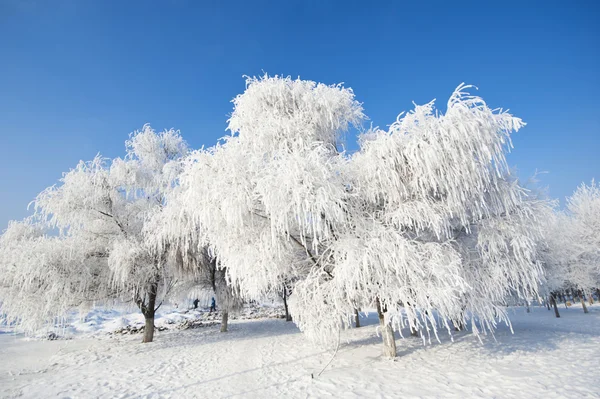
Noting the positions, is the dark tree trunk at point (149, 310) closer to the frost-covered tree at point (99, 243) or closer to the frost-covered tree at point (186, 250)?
the frost-covered tree at point (99, 243)

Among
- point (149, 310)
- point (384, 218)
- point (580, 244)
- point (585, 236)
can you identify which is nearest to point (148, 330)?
point (149, 310)

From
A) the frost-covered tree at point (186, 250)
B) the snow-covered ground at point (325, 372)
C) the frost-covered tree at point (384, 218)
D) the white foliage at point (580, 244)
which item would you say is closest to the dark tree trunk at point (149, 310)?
the frost-covered tree at point (186, 250)

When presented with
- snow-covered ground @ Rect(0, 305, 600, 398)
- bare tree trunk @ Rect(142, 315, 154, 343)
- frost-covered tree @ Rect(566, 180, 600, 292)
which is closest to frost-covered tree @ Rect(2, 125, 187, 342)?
bare tree trunk @ Rect(142, 315, 154, 343)

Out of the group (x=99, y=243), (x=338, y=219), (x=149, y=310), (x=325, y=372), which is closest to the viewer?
(x=338, y=219)

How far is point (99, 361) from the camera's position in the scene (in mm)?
8672

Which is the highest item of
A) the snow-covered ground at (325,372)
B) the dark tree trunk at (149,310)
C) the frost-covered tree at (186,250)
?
the frost-covered tree at (186,250)

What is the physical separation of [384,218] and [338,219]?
4.51 feet

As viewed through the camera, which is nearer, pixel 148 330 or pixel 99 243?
pixel 99 243

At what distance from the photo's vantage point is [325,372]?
6.60 m

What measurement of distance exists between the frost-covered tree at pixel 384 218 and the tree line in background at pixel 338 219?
0.03 metres

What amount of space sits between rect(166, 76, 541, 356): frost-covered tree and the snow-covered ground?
1.03m

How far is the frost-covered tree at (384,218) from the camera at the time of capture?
230 inches

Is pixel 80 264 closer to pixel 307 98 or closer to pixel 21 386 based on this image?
pixel 21 386

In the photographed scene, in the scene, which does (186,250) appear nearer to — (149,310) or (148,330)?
(149,310)
